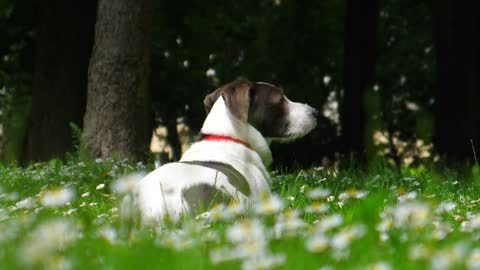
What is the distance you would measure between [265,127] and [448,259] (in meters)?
3.75

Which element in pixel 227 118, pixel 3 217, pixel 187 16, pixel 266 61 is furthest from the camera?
pixel 266 61

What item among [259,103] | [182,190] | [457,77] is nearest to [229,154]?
[259,103]

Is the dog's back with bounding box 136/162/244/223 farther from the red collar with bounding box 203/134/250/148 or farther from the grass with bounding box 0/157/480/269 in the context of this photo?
the red collar with bounding box 203/134/250/148

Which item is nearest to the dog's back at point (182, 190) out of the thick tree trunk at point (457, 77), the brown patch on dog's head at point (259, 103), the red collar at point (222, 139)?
the red collar at point (222, 139)

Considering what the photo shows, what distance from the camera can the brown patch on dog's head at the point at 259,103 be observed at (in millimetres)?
5770

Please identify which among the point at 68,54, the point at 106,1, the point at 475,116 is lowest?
the point at 475,116

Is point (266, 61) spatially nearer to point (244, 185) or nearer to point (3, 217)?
point (244, 185)

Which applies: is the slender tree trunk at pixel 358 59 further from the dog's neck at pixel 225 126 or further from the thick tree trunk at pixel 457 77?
the dog's neck at pixel 225 126

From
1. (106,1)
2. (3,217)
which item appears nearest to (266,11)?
(106,1)

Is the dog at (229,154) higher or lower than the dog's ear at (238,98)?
lower

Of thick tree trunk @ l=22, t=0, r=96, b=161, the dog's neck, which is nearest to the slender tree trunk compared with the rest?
thick tree trunk @ l=22, t=0, r=96, b=161

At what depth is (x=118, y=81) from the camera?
10.4m

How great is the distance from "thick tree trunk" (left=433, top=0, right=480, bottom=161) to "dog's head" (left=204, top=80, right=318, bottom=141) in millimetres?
6693

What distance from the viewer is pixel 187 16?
47.2ft
